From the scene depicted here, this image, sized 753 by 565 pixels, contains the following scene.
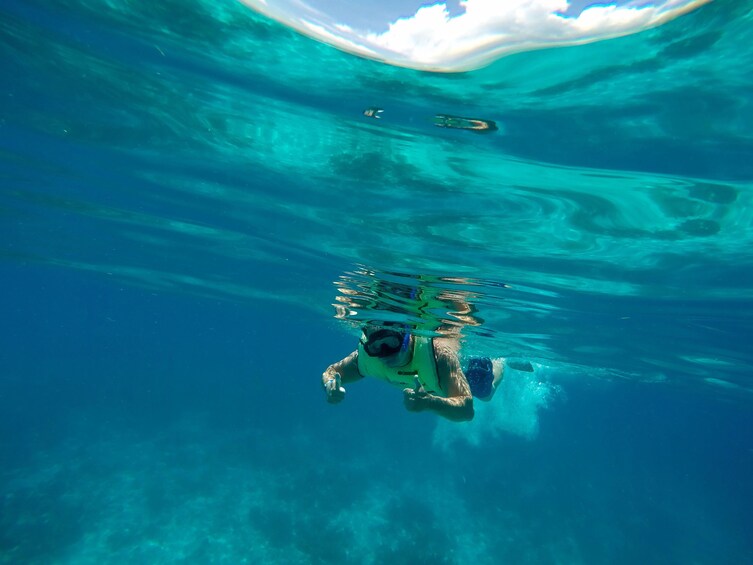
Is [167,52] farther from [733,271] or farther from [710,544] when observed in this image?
[710,544]

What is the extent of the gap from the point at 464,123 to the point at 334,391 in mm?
5020

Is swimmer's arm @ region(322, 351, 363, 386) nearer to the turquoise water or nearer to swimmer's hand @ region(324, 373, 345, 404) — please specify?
swimmer's hand @ region(324, 373, 345, 404)

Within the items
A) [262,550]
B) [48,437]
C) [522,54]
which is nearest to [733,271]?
[522,54]

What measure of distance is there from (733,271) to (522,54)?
9464mm

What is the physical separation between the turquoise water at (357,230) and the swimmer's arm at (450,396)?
13.0ft

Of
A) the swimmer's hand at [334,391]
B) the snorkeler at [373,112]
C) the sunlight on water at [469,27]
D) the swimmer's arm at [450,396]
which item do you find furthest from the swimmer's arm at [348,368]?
the sunlight on water at [469,27]

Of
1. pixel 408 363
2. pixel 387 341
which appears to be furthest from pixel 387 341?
pixel 408 363

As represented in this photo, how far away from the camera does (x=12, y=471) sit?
22.5 meters

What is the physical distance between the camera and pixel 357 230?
13.1 m

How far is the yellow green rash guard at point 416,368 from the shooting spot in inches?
272

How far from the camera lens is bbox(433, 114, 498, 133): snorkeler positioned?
23.5 feet

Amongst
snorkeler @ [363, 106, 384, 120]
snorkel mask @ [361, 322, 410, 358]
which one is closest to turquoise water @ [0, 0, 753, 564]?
snorkeler @ [363, 106, 384, 120]

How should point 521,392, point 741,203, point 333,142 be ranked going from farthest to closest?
point 521,392, point 333,142, point 741,203

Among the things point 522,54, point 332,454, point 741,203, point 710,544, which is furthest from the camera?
point 710,544
